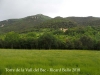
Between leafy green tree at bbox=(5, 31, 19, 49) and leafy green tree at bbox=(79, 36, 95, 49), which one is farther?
leafy green tree at bbox=(5, 31, 19, 49)

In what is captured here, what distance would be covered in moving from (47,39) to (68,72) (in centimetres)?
7738

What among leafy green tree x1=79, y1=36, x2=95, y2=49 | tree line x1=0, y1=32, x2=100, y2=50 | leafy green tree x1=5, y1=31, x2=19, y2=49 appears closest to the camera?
leafy green tree x1=79, y1=36, x2=95, y2=49

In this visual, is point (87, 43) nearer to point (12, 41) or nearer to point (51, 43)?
point (51, 43)

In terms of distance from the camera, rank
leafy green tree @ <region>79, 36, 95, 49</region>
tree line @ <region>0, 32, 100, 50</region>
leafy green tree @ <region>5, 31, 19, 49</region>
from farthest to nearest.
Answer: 1. leafy green tree @ <region>5, 31, 19, 49</region>
2. tree line @ <region>0, 32, 100, 50</region>
3. leafy green tree @ <region>79, 36, 95, 49</region>

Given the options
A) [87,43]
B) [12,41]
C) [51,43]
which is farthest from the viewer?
[12,41]

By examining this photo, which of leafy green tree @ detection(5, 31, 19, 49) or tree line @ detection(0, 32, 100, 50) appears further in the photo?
leafy green tree @ detection(5, 31, 19, 49)

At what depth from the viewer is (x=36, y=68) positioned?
983cm

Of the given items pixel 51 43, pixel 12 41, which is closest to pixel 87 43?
pixel 51 43

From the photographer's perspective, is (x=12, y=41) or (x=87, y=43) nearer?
(x=87, y=43)

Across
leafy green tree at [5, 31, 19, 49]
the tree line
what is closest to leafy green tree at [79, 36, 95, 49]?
the tree line

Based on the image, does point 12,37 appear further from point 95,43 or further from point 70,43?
point 95,43

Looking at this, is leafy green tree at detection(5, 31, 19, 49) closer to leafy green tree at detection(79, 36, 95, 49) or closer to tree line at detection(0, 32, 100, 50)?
tree line at detection(0, 32, 100, 50)

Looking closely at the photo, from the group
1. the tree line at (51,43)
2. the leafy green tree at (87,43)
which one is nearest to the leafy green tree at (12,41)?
the tree line at (51,43)

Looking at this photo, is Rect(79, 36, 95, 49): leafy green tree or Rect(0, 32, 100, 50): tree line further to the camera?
Rect(0, 32, 100, 50): tree line
